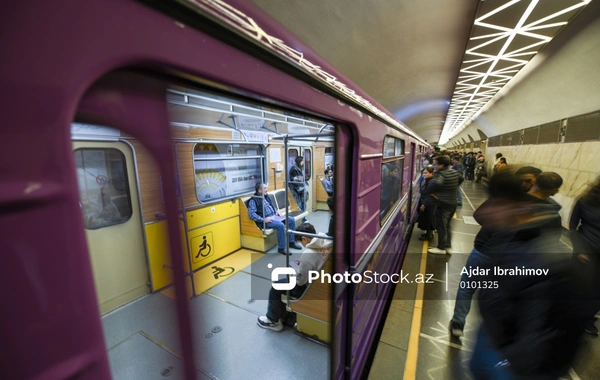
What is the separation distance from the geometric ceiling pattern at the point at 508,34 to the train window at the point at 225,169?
4.84 m

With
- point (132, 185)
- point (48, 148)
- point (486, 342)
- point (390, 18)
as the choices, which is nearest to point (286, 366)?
point (486, 342)

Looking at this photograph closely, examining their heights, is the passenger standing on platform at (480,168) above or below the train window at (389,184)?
below

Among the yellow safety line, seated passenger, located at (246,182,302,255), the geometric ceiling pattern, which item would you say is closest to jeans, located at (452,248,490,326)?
the yellow safety line

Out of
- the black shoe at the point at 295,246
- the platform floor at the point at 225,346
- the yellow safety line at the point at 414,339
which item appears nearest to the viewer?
the platform floor at the point at 225,346

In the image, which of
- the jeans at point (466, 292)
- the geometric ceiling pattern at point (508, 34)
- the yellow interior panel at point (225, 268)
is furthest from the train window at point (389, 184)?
the yellow interior panel at point (225, 268)

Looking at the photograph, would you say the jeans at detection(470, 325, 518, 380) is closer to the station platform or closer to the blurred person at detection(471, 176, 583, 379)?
the blurred person at detection(471, 176, 583, 379)

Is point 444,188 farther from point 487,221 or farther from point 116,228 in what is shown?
point 116,228

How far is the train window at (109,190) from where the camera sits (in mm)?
2418

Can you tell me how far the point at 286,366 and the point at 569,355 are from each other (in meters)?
2.19

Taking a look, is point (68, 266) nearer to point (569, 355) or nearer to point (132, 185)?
point (569, 355)

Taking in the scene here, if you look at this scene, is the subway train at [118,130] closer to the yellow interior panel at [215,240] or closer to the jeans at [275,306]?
the jeans at [275,306]

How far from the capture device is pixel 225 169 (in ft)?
17.1

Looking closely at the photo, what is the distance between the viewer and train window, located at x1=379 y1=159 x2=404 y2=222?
2.77 meters

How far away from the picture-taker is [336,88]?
4.32 feet
